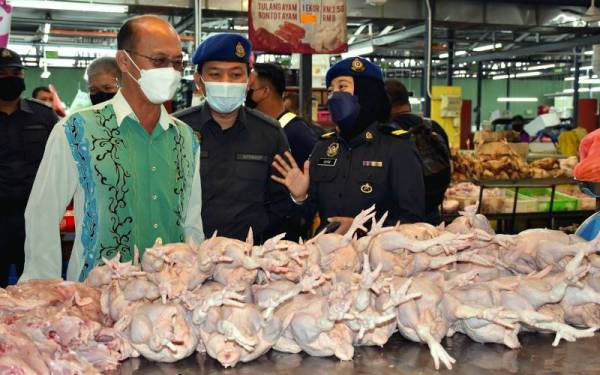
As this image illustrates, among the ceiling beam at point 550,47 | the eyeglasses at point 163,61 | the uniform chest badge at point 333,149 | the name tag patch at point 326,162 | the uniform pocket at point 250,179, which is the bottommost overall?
the uniform pocket at point 250,179

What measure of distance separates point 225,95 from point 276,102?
171cm

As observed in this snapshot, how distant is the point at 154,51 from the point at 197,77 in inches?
37.5

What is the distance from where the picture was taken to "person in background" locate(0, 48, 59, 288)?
492 cm

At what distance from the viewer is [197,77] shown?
3.72m

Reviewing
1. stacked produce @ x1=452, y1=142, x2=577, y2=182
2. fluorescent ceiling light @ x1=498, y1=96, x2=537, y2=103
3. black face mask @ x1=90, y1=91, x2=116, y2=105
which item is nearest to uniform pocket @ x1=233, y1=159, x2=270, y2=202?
black face mask @ x1=90, y1=91, x2=116, y2=105

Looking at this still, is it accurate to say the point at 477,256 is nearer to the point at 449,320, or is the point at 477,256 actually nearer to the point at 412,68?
the point at 449,320

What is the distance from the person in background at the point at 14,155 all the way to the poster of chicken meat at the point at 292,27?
111 inches

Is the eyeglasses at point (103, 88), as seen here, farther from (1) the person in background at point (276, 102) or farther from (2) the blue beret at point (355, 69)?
(2) the blue beret at point (355, 69)

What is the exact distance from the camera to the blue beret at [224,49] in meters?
3.46

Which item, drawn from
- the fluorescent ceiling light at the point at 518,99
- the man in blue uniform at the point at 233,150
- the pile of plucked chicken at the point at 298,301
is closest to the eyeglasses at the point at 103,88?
the man in blue uniform at the point at 233,150

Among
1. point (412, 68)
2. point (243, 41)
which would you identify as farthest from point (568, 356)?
point (412, 68)

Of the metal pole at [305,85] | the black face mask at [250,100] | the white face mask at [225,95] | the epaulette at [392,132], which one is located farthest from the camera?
the metal pole at [305,85]

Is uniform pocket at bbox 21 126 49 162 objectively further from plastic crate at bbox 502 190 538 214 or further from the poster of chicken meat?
plastic crate at bbox 502 190 538 214

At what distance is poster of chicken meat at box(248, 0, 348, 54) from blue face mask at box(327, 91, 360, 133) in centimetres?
372
